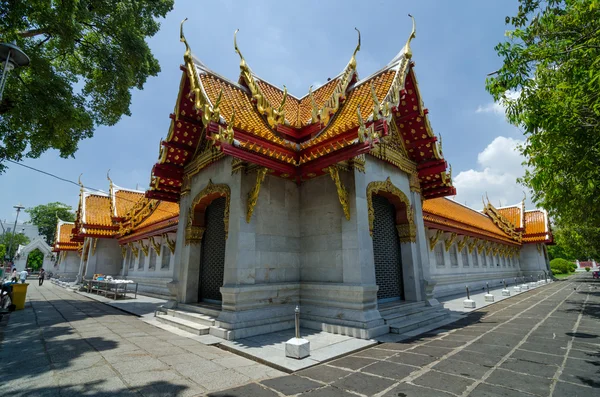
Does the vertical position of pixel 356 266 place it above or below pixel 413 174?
below

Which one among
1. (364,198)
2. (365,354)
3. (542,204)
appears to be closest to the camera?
(365,354)

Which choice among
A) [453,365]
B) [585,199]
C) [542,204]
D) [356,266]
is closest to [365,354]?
[453,365]

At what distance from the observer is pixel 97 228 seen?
18969 mm

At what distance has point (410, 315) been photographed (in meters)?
7.23

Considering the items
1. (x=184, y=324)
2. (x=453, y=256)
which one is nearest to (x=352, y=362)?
(x=184, y=324)

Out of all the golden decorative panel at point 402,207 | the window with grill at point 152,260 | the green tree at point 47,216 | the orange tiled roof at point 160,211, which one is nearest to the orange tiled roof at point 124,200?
the orange tiled roof at point 160,211

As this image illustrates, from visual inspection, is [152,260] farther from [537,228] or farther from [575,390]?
[537,228]

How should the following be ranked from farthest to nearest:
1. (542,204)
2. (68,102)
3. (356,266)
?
(542,204)
(68,102)
(356,266)

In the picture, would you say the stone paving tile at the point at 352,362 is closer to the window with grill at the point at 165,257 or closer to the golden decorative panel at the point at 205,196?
the golden decorative panel at the point at 205,196

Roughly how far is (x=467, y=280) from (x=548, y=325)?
384 inches

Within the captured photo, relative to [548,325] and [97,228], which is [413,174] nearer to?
[548,325]

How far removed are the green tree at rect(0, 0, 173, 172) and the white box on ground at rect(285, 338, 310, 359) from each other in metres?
8.71

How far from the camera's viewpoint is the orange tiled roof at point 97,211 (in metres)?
19.4

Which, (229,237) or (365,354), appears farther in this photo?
(229,237)
